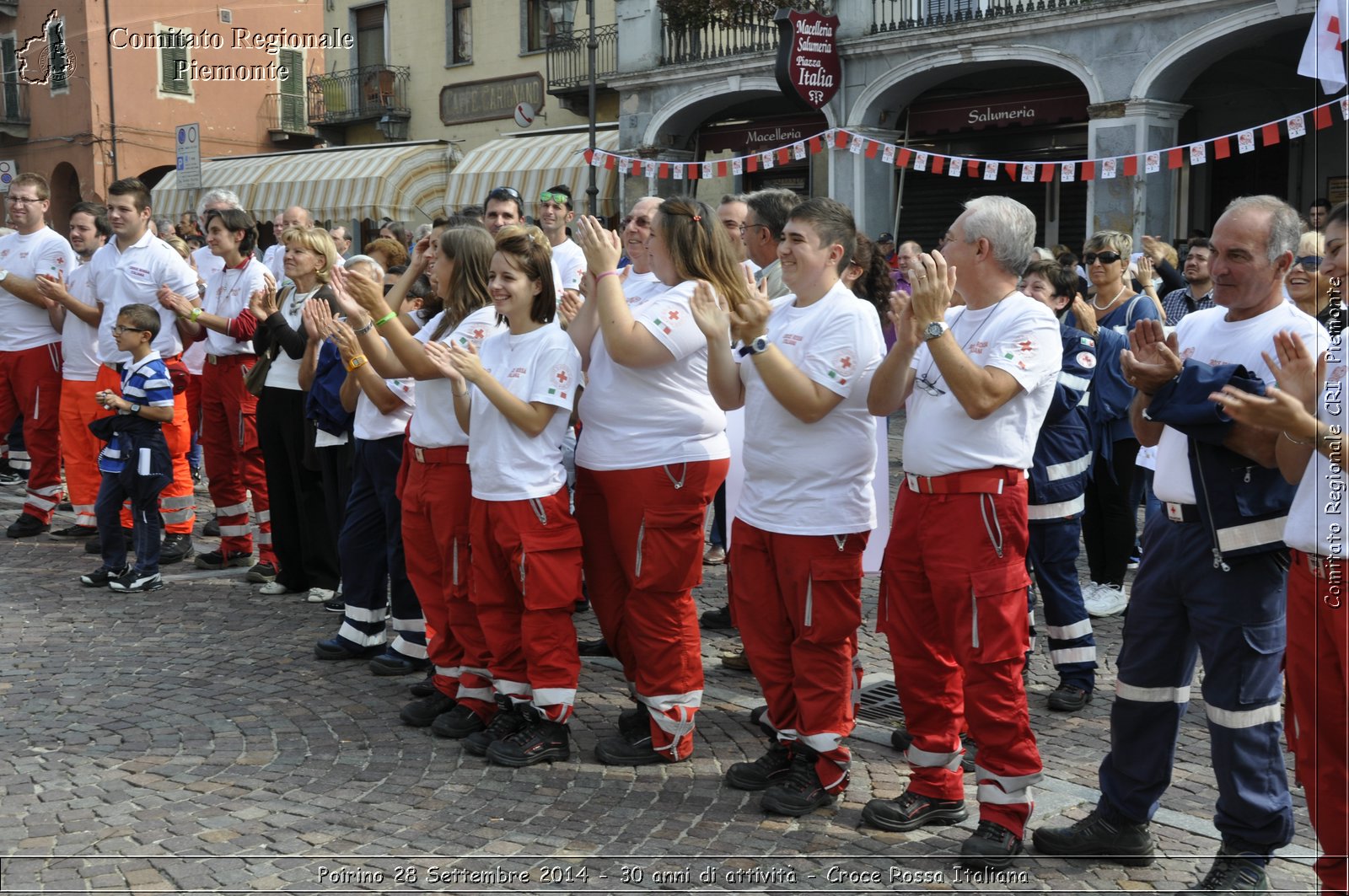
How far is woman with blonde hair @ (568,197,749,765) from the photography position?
457 cm

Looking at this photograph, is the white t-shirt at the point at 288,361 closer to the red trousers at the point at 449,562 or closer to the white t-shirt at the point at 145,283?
the white t-shirt at the point at 145,283

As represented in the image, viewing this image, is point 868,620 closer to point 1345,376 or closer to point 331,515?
point 331,515

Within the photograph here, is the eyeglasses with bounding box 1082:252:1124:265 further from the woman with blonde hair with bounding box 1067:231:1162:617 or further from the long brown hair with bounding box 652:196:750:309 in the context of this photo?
the long brown hair with bounding box 652:196:750:309

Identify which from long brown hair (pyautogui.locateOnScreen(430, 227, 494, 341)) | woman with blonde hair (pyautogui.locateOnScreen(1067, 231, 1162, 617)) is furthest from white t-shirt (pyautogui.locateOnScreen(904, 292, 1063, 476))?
woman with blonde hair (pyautogui.locateOnScreen(1067, 231, 1162, 617))

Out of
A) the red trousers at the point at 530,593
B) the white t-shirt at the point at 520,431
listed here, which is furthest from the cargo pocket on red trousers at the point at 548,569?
the white t-shirt at the point at 520,431

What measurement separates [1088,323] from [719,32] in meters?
17.4

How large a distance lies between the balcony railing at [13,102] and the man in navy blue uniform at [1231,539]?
108 ft

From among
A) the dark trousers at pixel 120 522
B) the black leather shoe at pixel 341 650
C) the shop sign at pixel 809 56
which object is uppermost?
the shop sign at pixel 809 56

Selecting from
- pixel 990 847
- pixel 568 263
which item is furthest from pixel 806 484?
pixel 568 263

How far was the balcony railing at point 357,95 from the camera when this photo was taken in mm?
28156

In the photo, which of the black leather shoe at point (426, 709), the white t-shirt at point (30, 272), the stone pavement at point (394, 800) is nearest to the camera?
the stone pavement at point (394, 800)

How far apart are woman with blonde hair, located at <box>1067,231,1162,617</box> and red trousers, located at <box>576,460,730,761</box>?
2.86m

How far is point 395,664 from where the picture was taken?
5957mm

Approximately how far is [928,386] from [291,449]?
424cm
